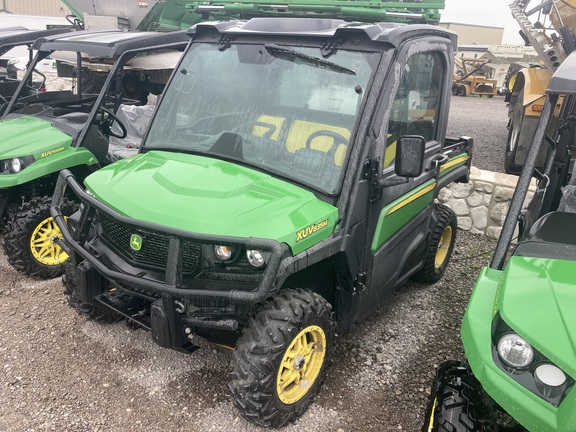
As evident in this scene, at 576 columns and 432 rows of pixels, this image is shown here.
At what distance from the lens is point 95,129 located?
447 cm

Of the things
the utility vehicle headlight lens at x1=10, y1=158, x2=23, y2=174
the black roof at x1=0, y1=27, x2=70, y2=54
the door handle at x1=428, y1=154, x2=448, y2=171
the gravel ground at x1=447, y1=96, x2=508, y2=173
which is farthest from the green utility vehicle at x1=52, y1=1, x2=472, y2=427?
the gravel ground at x1=447, y1=96, x2=508, y2=173

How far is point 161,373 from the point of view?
10.3 ft

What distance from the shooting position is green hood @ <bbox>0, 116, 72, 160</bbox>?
160 inches

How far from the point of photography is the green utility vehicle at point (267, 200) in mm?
2449

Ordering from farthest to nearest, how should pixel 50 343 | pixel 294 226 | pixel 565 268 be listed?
pixel 50 343, pixel 294 226, pixel 565 268

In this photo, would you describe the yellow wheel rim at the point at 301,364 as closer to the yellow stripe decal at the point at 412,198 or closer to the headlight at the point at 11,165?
the yellow stripe decal at the point at 412,198

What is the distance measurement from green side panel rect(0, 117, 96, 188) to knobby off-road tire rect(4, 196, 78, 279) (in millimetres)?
255

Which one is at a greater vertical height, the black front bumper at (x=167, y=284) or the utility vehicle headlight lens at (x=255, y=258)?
the utility vehicle headlight lens at (x=255, y=258)

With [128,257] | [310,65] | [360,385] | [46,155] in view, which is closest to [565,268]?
[360,385]

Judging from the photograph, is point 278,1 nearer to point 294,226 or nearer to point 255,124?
point 255,124

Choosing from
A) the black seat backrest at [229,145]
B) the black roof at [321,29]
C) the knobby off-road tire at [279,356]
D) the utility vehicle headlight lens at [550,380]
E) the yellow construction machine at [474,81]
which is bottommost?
the yellow construction machine at [474,81]

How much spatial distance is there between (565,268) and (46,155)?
12.5 ft

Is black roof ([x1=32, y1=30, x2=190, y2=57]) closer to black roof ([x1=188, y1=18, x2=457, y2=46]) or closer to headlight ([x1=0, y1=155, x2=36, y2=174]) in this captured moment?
headlight ([x1=0, y1=155, x2=36, y2=174])

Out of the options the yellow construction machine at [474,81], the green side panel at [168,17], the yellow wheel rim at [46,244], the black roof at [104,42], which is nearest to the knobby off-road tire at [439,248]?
the black roof at [104,42]
